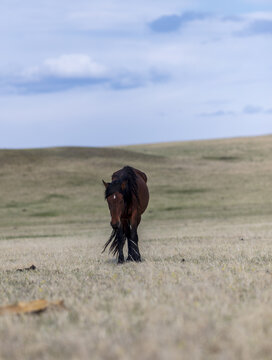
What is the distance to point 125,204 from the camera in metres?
12.2

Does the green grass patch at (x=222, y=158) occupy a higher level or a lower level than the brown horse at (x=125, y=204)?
higher

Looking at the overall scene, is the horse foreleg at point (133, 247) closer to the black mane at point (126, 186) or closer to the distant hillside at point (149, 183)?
the black mane at point (126, 186)

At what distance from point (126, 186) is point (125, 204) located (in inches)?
16.8

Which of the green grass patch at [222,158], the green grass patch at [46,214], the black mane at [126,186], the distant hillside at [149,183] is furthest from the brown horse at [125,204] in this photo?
the green grass patch at [222,158]

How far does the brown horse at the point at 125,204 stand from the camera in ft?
38.2

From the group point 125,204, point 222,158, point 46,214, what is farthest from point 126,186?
point 222,158

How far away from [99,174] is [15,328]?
5338 cm

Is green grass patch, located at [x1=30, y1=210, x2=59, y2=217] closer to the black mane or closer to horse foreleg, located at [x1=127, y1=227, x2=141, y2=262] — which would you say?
horse foreleg, located at [x1=127, y1=227, x2=141, y2=262]

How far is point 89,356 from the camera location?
14.4 ft

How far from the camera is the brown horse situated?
11.7 m

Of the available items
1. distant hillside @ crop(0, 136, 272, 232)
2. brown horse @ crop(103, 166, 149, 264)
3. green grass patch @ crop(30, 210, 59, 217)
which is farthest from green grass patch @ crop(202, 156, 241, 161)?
brown horse @ crop(103, 166, 149, 264)

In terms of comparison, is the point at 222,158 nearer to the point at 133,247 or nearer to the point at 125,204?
the point at 133,247

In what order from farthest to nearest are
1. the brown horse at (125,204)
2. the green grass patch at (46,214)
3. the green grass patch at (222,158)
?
the green grass patch at (222,158) → the green grass patch at (46,214) → the brown horse at (125,204)

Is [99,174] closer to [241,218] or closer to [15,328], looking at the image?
[241,218]
